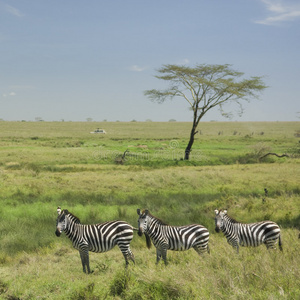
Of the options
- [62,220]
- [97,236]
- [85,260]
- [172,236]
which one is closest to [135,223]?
[85,260]

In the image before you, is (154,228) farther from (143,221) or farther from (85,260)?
(85,260)

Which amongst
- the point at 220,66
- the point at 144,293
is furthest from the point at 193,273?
the point at 220,66

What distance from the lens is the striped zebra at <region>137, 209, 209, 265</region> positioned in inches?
276

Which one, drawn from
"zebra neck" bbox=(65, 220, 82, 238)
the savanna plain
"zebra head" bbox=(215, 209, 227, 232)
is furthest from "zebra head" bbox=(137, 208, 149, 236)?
"zebra head" bbox=(215, 209, 227, 232)

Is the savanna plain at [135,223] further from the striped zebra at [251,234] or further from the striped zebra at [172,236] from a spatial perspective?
the striped zebra at [172,236]

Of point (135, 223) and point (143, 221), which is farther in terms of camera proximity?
point (135, 223)

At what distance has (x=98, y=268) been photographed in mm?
7695

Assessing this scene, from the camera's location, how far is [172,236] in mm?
7141

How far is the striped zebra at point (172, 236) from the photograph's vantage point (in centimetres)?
702

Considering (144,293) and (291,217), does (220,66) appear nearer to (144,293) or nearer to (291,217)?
(291,217)

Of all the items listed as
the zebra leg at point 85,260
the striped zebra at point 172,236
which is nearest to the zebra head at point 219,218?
the striped zebra at point 172,236

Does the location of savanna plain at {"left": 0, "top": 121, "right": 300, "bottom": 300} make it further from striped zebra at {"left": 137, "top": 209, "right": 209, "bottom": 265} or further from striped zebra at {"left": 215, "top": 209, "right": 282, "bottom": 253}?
striped zebra at {"left": 137, "top": 209, "right": 209, "bottom": 265}

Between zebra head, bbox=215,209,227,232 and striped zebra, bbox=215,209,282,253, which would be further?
striped zebra, bbox=215,209,282,253

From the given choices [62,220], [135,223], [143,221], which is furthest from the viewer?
[135,223]
